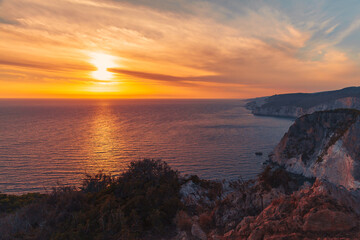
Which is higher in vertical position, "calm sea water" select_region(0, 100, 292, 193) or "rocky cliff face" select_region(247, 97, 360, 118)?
"rocky cliff face" select_region(247, 97, 360, 118)

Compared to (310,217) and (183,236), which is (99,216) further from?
(310,217)

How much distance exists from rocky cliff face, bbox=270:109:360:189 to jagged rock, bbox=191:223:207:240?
37.1 meters

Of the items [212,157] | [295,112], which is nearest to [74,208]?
[212,157]

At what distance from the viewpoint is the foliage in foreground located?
10.1 meters

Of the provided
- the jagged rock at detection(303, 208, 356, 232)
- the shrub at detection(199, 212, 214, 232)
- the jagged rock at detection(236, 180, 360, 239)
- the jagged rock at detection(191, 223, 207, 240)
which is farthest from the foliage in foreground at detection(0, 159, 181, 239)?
the jagged rock at detection(303, 208, 356, 232)

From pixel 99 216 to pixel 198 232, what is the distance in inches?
Result: 264

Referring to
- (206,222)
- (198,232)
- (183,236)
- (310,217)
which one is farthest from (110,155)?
(310,217)

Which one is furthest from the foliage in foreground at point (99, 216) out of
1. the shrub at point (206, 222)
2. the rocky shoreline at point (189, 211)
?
the shrub at point (206, 222)

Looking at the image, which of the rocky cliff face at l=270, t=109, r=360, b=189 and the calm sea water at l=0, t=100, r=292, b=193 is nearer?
the rocky cliff face at l=270, t=109, r=360, b=189

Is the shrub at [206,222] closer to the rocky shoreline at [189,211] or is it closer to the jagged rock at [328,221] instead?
the rocky shoreline at [189,211]

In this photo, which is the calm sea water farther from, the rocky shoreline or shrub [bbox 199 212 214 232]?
shrub [bbox 199 212 214 232]

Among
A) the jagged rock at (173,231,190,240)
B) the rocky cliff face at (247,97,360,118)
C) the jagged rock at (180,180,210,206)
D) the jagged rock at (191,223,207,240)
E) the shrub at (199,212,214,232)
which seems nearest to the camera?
the jagged rock at (191,223,207,240)

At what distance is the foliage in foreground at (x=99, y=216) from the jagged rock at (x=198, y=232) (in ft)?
7.94

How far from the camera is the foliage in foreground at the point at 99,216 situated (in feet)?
33.1
